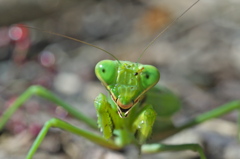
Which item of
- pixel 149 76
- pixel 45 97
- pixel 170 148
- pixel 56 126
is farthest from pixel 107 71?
pixel 45 97

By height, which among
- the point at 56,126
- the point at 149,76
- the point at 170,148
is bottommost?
the point at 170,148

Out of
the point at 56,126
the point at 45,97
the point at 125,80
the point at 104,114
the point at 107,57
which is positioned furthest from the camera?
the point at 107,57

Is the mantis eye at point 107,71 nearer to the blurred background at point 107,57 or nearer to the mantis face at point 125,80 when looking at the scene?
the mantis face at point 125,80

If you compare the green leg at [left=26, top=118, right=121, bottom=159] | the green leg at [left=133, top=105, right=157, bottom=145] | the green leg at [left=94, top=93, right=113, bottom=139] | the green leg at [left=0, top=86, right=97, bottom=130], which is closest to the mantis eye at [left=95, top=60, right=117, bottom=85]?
the green leg at [left=94, top=93, right=113, bottom=139]

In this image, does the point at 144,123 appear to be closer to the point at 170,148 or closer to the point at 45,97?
the point at 170,148

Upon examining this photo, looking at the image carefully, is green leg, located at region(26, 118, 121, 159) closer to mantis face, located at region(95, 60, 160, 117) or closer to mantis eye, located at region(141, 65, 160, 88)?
mantis face, located at region(95, 60, 160, 117)

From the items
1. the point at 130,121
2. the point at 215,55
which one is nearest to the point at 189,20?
the point at 215,55
